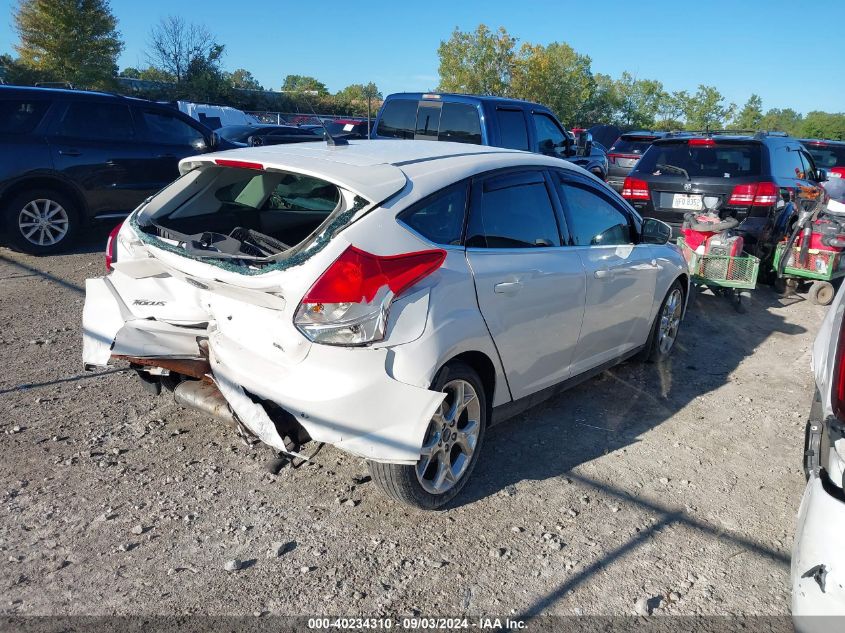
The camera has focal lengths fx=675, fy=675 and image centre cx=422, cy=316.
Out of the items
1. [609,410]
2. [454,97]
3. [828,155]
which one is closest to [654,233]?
[609,410]

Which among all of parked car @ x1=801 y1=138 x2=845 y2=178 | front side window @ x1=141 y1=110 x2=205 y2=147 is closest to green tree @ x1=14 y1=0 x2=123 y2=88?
front side window @ x1=141 y1=110 x2=205 y2=147

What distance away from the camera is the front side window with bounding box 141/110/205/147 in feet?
28.9

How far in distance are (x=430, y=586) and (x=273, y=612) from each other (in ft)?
2.13

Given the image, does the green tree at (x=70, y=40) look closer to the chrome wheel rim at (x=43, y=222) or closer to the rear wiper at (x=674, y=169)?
the chrome wheel rim at (x=43, y=222)

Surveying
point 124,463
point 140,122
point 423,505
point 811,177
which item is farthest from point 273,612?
point 811,177

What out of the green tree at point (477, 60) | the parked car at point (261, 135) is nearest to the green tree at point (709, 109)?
the green tree at point (477, 60)

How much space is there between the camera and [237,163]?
137 inches

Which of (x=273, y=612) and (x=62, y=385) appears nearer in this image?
(x=273, y=612)

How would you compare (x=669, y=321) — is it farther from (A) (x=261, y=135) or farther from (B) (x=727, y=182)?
(A) (x=261, y=135)

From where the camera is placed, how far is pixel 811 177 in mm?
9508

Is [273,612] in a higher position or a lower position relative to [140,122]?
lower

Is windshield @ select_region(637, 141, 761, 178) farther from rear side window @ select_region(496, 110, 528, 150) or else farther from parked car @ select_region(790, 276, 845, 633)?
parked car @ select_region(790, 276, 845, 633)

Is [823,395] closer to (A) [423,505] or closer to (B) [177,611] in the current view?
(A) [423,505]

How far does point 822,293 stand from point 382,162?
258 inches
